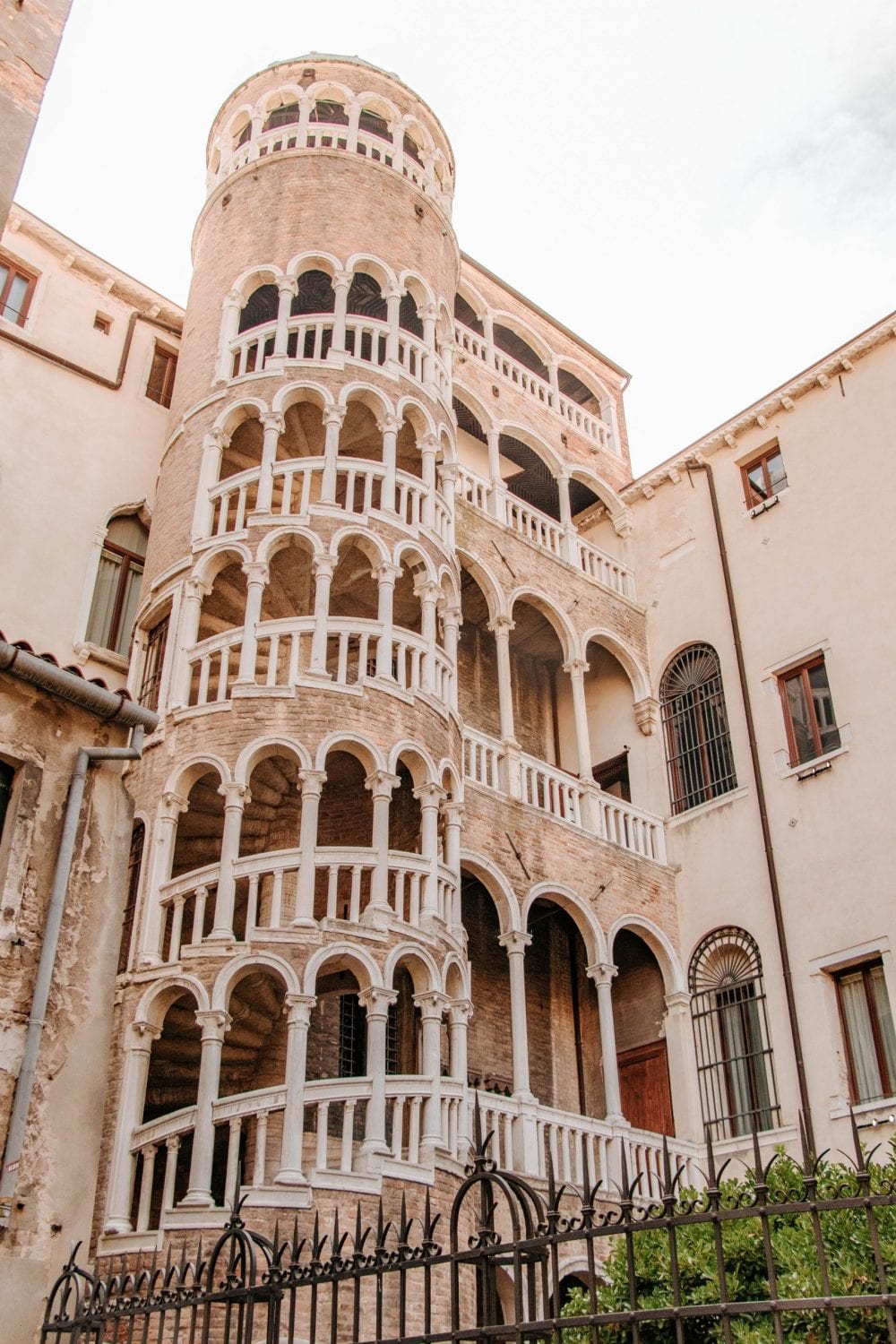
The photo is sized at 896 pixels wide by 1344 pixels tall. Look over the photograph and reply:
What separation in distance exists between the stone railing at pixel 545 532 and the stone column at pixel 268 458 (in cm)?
354

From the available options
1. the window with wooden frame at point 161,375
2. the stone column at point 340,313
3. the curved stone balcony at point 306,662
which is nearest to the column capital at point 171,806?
the curved stone balcony at point 306,662

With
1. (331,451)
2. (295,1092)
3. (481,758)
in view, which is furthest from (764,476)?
(295,1092)

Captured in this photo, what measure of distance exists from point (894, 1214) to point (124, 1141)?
298 inches

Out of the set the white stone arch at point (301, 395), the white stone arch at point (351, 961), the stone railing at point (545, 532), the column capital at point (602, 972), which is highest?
the stone railing at point (545, 532)

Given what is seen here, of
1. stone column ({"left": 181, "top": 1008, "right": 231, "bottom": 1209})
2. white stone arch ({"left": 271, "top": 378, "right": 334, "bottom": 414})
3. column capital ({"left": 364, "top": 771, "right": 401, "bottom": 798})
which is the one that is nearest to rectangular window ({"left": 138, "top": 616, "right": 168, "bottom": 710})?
column capital ({"left": 364, "top": 771, "right": 401, "bottom": 798})

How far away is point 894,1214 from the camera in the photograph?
7.54 meters

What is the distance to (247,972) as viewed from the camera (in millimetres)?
13219

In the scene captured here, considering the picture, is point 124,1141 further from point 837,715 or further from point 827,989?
point 837,715

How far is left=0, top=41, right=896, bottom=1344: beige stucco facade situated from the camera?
13.5 m

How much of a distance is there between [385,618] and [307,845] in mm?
3172

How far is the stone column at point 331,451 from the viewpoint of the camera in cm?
1634

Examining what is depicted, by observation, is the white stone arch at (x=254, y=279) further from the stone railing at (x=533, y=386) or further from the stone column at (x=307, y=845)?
the stone column at (x=307, y=845)

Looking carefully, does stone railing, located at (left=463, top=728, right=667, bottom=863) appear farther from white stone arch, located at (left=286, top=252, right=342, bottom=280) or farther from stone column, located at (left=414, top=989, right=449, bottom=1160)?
white stone arch, located at (left=286, top=252, right=342, bottom=280)

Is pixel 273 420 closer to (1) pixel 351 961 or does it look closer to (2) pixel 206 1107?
(1) pixel 351 961
